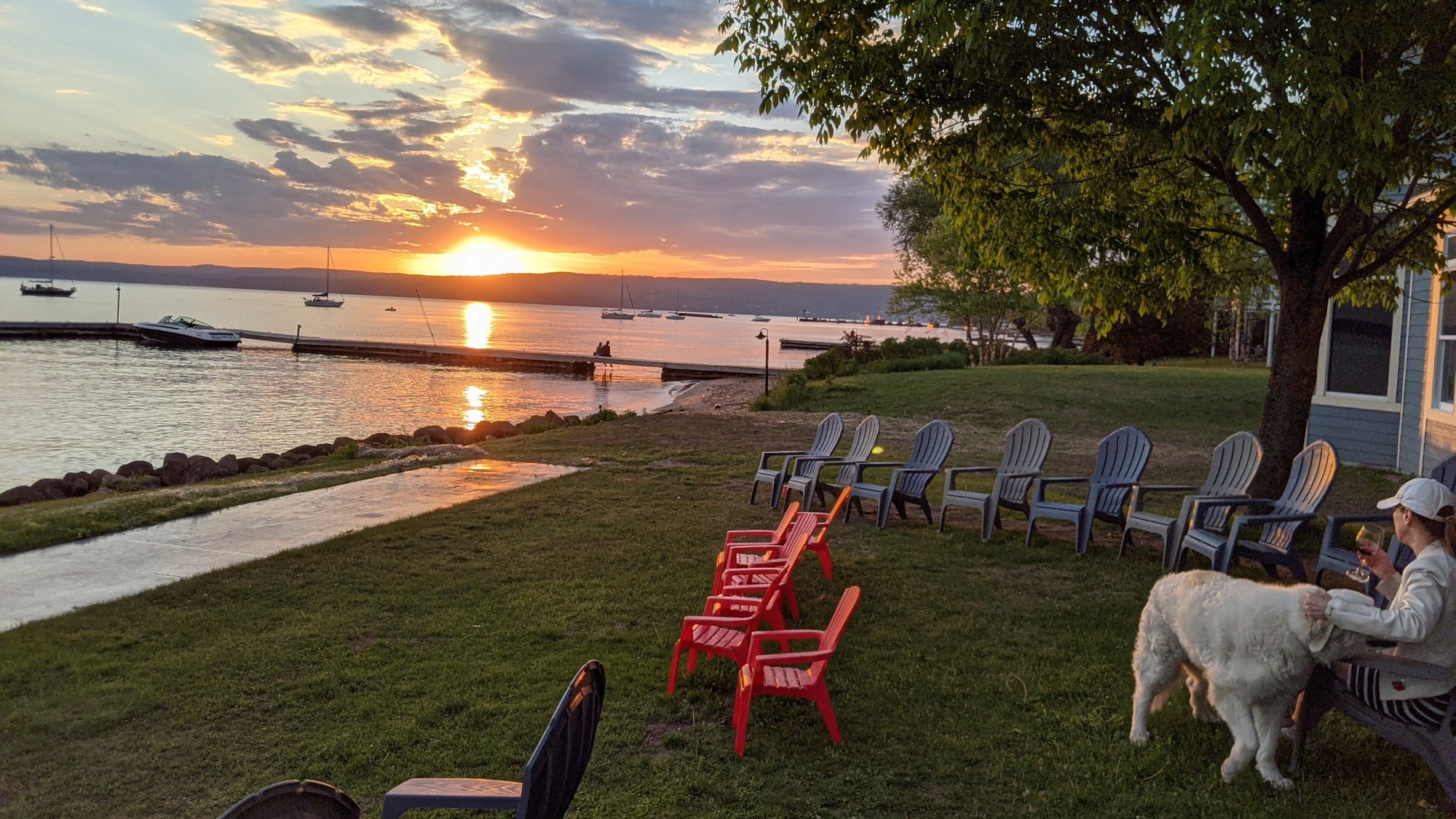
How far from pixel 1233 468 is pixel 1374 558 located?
5.28 meters

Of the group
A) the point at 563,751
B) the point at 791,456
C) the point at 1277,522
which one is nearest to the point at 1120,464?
the point at 1277,522

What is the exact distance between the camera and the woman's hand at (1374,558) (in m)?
3.39

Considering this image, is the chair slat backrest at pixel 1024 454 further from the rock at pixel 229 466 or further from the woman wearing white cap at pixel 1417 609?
the rock at pixel 229 466

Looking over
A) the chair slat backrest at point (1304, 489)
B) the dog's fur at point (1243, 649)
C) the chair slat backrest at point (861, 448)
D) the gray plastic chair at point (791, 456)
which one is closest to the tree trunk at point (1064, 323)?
the gray plastic chair at point (791, 456)

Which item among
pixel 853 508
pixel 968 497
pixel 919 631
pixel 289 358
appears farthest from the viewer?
pixel 289 358

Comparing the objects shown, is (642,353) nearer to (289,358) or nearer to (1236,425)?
(289,358)

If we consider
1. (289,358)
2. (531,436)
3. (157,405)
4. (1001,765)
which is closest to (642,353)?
(289,358)

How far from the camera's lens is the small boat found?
64562 mm

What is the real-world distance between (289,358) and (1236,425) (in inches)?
2231

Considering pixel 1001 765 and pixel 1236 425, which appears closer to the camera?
pixel 1001 765

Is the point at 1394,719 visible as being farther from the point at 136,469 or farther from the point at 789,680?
the point at 136,469

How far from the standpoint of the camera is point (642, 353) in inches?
3127

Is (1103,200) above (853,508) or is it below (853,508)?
above

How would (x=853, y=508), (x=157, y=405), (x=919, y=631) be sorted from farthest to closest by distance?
(x=157, y=405) → (x=853, y=508) → (x=919, y=631)
